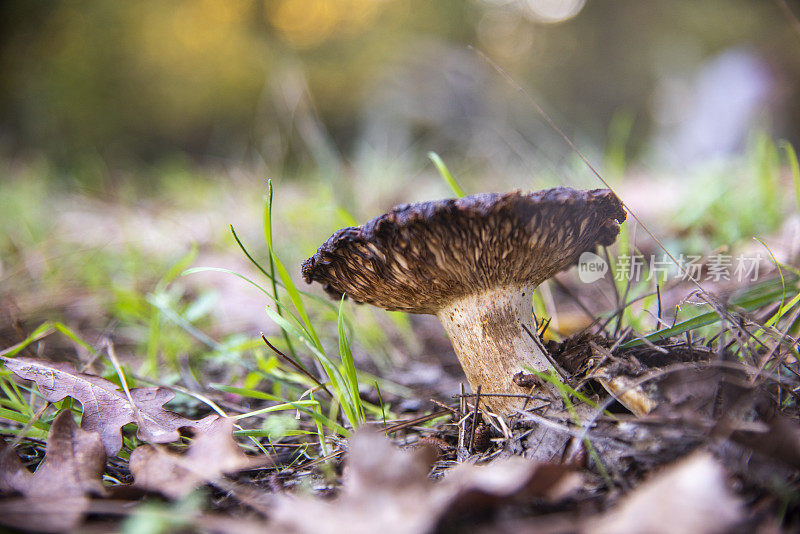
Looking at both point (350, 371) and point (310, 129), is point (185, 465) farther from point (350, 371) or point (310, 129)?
point (310, 129)

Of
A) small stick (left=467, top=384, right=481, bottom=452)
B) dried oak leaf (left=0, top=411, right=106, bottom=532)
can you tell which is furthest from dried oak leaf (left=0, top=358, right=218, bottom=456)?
small stick (left=467, top=384, right=481, bottom=452)

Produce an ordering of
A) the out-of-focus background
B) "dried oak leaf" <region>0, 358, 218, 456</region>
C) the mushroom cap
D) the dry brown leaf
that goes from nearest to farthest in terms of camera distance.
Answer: the dry brown leaf → the mushroom cap → "dried oak leaf" <region>0, 358, 218, 456</region> → the out-of-focus background

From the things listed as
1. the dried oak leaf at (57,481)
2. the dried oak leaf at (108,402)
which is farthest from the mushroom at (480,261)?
the dried oak leaf at (57,481)

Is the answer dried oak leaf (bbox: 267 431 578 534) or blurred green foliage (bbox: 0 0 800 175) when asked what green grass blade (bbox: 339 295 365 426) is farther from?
blurred green foliage (bbox: 0 0 800 175)

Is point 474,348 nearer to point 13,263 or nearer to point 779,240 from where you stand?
point 779,240

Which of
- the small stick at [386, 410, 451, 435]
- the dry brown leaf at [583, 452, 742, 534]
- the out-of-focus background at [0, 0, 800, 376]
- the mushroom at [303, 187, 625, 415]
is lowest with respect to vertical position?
the small stick at [386, 410, 451, 435]

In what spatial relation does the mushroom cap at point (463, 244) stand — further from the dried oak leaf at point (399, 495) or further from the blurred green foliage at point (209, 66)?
the blurred green foliage at point (209, 66)
